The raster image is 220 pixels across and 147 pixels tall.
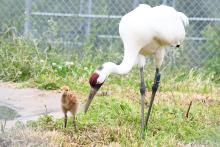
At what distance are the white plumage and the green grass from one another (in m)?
0.46

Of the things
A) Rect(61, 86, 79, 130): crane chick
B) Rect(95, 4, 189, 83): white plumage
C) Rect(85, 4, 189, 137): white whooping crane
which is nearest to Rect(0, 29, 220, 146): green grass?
Rect(61, 86, 79, 130): crane chick

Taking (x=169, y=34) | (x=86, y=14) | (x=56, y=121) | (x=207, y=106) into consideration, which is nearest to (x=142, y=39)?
(x=169, y=34)

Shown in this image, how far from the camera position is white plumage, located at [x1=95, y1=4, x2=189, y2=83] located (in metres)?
5.58

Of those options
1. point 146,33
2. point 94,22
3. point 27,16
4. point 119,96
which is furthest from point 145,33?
point 27,16

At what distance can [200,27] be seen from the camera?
971cm

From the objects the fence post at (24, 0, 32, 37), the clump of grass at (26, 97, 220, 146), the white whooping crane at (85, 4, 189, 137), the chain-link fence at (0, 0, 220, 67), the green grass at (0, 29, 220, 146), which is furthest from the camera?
the fence post at (24, 0, 32, 37)

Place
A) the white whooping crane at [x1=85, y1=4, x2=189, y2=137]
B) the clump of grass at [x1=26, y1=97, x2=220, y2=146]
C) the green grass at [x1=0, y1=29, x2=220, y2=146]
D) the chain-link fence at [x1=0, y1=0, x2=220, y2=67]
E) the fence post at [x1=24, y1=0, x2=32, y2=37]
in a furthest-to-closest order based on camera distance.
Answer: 1. the fence post at [x1=24, y1=0, x2=32, y2=37]
2. the chain-link fence at [x1=0, y1=0, x2=220, y2=67]
3. the white whooping crane at [x1=85, y1=4, x2=189, y2=137]
4. the green grass at [x1=0, y1=29, x2=220, y2=146]
5. the clump of grass at [x1=26, y1=97, x2=220, y2=146]

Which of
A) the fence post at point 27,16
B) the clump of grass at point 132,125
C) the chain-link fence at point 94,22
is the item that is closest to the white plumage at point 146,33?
the clump of grass at point 132,125

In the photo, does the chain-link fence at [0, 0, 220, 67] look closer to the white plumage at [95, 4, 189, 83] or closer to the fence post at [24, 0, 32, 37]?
the fence post at [24, 0, 32, 37]

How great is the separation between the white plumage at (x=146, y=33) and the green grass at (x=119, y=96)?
46 cm

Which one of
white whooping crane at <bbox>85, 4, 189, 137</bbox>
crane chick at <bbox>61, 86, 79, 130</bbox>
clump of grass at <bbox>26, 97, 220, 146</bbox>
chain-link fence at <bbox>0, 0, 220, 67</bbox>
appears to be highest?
chain-link fence at <bbox>0, 0, 220, 67</bbox>

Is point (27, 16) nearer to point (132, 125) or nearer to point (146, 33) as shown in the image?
→ point (146, 33)

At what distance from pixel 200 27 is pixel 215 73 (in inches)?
35.3

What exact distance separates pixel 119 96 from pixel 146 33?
5.40 ft
